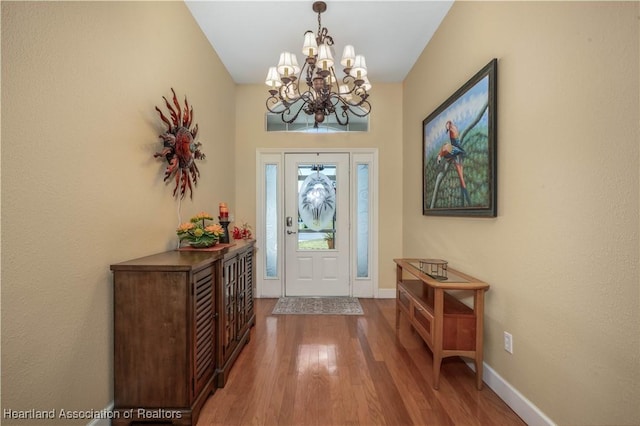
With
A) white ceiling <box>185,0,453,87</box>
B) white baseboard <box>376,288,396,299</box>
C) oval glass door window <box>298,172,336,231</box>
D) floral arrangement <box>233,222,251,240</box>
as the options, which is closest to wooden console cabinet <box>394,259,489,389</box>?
white baseboard <box>376,288,396,299</box>

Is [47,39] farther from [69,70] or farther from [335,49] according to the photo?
[335,49]

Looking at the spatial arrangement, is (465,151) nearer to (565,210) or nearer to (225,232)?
(565,210)

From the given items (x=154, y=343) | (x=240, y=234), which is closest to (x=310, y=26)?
(x=240, y=234)

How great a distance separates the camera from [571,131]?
1268 millimetres

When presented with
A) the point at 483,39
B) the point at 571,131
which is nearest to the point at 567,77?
the point at 571,131

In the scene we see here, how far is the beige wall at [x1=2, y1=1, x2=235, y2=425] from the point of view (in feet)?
3.35

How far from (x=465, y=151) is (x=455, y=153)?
0.16m

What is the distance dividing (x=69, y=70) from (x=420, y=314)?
2.64 m

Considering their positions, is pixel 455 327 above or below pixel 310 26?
below

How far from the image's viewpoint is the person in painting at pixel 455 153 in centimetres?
213

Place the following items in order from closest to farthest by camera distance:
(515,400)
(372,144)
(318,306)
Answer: (515,400)
(318,306)
(372,144)

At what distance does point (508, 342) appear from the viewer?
1684 mm

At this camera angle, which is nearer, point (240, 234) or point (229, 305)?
point (229, 305)

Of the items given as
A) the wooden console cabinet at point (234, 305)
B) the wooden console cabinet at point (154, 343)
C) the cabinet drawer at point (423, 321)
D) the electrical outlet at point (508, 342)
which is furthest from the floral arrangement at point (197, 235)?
the electrical outlet at point (508, 342)
